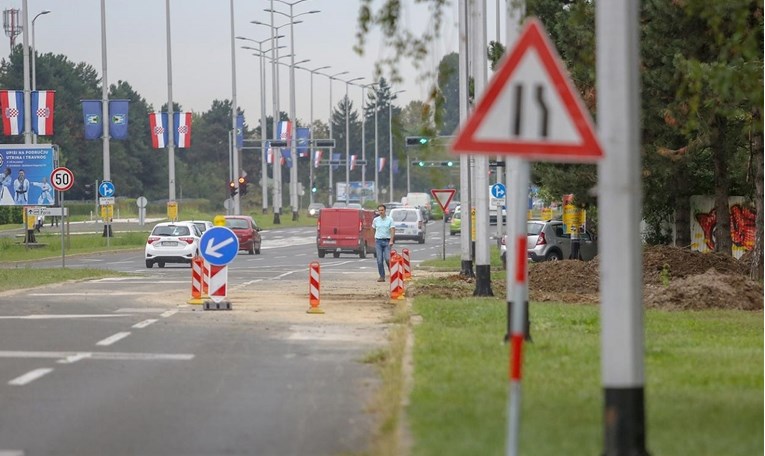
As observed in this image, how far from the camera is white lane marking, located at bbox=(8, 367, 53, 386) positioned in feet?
45.1

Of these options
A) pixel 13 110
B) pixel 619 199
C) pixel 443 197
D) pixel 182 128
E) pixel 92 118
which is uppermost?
pixel 92 118

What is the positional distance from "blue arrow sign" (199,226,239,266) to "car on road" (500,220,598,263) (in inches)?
987

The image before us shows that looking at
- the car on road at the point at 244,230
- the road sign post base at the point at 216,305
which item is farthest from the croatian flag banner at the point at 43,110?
the road sign post base at the point at 216,305

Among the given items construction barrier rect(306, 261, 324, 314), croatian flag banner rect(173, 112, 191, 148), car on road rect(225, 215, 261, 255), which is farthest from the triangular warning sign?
croatian flag banner rect(173, 112, 191, 148)

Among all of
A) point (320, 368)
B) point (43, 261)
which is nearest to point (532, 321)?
point (320, 368)

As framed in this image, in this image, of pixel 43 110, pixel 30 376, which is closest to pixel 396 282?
pixel 30 376

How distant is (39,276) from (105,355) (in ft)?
65.3

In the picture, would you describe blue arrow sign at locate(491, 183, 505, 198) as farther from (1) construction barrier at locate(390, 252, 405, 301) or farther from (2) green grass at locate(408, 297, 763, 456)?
(2) green grass at locate(408, 297, 763, 456)

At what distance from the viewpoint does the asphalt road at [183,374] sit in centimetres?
1040

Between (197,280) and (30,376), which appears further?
(197,280)

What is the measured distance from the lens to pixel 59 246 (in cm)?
6253

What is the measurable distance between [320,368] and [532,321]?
606cm

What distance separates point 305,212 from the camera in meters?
144

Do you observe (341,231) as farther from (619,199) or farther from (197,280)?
(619,199)
